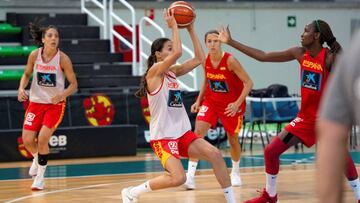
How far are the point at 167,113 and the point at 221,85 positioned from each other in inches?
87.2

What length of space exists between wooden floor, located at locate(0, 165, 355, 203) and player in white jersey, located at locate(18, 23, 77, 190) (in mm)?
388

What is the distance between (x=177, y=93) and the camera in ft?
22.0

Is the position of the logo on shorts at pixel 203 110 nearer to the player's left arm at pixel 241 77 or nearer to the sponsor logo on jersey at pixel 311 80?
the player's left arm at pixel 241 77

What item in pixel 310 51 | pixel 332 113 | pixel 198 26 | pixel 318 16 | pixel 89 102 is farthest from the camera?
pixel 318 16

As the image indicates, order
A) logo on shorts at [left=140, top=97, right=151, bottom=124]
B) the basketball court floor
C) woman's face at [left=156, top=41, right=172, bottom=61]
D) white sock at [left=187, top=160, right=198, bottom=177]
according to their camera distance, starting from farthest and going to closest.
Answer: logo on shorts at [left=140, top=97, right=151, bottom=124]
white sock at [left=187, top=160, right=198, bottom=177]
the basketball court floor
woman's face at [left=156, top=41, right=172, bottom=61]

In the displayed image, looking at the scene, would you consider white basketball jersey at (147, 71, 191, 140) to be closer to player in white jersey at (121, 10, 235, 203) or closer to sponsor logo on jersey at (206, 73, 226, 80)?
player in white jersey at (121, 10, 235, 203)

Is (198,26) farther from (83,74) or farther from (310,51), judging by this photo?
(310,51)

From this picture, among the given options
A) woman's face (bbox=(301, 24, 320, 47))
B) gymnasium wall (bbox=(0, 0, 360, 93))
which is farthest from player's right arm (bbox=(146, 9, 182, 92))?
gymnasium wall (bbox=(0, 0, 360, 93))

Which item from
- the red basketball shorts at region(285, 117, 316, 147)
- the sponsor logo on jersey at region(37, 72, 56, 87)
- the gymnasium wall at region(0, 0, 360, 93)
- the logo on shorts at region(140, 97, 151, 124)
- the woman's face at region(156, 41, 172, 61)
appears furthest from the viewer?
the gymnasium wall at region(0, 0, 360, 93)

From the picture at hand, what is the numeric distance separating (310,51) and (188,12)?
1.11 m

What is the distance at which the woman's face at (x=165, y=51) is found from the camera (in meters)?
6.78

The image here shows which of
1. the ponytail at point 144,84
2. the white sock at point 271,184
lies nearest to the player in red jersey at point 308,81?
the white sock at point 271,184

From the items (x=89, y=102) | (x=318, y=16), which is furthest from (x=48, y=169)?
(x=318, y=16)

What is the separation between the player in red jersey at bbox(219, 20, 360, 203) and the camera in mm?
6406
